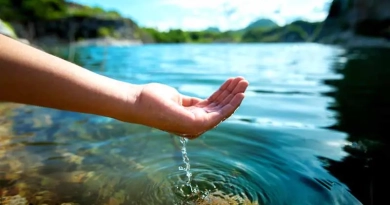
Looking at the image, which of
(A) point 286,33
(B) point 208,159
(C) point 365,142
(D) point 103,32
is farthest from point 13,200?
(A) point 286,33

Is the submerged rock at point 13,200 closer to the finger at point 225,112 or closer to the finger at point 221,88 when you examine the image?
the finger at point 225,112

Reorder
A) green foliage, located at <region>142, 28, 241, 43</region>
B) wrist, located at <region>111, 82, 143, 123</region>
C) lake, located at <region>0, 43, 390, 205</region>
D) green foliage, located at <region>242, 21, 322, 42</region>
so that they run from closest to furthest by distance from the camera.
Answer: wrist, located at <region>111, 82, 143, 123</region>, lake, located at <region>0, 43, 390, 205</region>, green foliage, located at <region>242, 21, 322, 42</region>, green foliage, located at <region>142, 28, 241, 43</region>

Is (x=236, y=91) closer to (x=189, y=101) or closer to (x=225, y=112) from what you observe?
(x=225, y=112)

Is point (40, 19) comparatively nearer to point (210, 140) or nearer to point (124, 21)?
point (124, 21)

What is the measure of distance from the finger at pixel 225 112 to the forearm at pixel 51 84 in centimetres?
62

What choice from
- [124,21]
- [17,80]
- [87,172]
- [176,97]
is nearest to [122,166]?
[87,172]

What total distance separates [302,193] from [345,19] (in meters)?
69.1

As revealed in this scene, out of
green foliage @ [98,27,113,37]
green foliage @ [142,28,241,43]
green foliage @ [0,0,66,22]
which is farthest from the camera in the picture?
green foliage @ [142,28,241,43]

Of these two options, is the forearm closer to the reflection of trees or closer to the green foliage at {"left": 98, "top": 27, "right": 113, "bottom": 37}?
the reflection of trees

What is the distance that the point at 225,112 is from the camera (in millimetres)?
2236

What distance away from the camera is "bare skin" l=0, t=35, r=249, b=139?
1646mm

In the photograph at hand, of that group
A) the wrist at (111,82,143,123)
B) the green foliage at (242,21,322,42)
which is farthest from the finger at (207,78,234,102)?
the green foliage at (242,21,322,42)

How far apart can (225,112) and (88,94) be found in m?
0.98

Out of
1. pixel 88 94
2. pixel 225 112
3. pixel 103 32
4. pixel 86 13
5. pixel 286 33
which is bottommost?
pixel 225 112
